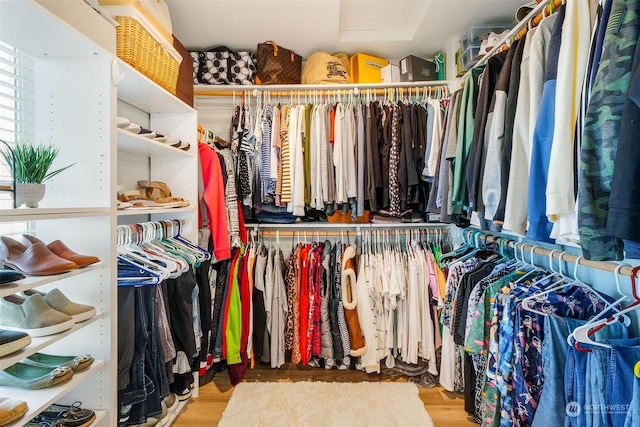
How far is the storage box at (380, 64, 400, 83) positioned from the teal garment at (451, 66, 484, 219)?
0.89 m

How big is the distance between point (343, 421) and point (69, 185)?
178cm

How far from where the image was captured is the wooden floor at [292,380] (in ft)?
5.96

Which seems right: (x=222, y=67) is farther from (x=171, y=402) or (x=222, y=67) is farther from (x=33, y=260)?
(x=171, y=402)

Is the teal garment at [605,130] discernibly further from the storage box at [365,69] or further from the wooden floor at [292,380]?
the storage box at [365,69]

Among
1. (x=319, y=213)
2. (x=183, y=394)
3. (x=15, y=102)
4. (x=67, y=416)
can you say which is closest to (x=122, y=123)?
(x=15, y=102)

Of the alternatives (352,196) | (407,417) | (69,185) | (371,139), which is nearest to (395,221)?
(352,196)

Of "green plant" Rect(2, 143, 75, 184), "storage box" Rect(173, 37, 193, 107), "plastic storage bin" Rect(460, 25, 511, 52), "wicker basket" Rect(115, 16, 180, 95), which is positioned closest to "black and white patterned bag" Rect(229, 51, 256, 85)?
"storage box" Rect(173, 37, 193, 107)

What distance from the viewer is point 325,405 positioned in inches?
75.4

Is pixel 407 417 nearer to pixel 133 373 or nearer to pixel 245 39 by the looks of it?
pixel 133 373

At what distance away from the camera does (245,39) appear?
2.30 meters

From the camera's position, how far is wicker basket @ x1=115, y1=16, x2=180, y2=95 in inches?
53.4

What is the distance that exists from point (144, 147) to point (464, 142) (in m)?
1.63

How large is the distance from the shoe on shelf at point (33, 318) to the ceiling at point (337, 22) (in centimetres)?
178

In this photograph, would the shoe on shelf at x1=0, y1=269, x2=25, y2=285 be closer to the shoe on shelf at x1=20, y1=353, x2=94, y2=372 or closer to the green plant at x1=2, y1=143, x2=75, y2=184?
the green plant at x1=2, y1=143, x2=75, y2=184
